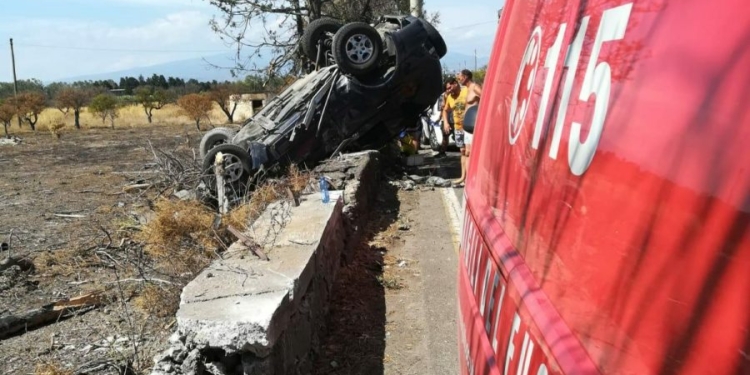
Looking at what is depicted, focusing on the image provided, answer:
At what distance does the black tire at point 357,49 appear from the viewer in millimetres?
10172

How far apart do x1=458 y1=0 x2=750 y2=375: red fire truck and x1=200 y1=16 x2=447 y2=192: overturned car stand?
7.85 metres

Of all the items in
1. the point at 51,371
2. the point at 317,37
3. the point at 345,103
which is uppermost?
the point at 317,37

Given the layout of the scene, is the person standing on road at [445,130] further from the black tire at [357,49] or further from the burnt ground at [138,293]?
the black tire at [357,49]

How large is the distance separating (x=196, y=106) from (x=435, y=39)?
3044 cm

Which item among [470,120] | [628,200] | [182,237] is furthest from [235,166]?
[628,200]

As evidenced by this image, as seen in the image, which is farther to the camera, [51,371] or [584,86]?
[51,371]

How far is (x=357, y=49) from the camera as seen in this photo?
10.2 metres

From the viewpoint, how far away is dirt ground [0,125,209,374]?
5012 mm

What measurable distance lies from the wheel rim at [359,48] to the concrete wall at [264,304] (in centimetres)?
447

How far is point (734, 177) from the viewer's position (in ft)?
3.13

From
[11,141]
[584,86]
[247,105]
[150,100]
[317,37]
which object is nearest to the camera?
[584,86]

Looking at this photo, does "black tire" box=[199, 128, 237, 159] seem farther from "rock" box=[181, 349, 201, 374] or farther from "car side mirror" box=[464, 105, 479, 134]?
"car side mirror" box=[464, 105, 479, 134]

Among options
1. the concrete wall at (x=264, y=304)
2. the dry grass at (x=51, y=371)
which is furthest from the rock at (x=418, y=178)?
the dry grass at (x=51, y=371)

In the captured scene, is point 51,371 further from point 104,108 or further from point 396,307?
point 104,108
